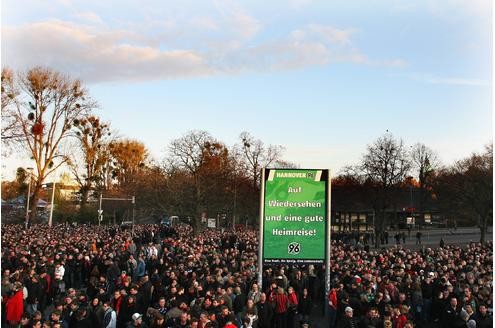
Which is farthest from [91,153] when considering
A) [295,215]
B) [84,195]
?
[295,215]

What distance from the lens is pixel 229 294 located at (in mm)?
13898

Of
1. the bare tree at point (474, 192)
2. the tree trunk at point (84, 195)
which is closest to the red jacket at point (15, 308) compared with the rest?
the bare tree at point (474, 192)

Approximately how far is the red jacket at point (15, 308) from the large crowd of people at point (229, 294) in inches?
0.9

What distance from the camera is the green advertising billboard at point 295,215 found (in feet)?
53.4

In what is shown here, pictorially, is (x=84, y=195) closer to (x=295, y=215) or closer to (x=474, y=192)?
(x=474, y=192)

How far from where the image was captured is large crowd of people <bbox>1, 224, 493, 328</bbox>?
469 inches

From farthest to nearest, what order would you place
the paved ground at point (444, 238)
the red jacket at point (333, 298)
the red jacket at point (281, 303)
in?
the paved ground at point (444, 238) → the red jacket at point (333, 298) → the red jacket at point (281, 303)

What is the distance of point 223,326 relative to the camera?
452 inches

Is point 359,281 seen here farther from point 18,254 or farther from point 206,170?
point 206,170

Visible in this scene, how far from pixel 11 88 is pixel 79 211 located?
25.8 meters

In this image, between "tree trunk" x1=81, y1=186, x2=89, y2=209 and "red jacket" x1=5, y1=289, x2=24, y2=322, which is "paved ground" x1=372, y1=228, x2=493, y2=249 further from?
"red jacket" x1=5, y1=289, x2=24, y2=322

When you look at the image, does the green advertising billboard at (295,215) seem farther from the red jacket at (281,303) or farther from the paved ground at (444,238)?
the paved ground at (444,238)

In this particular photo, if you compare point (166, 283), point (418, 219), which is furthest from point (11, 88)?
point (418, 219)

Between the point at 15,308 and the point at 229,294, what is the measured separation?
5.03 metres
